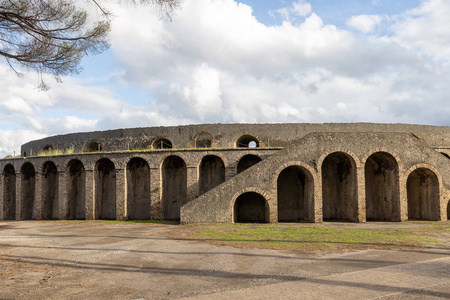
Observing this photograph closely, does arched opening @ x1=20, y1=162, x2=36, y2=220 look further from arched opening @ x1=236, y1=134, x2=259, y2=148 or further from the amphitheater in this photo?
arched opening @ x1=236, y1=134, x2=259, y2=148

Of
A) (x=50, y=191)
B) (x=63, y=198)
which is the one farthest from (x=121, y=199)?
(x=50, y=191)

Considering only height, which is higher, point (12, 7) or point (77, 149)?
point (12, 7)

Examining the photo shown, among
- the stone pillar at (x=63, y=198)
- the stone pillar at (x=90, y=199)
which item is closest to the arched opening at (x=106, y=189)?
the stone pillar at (x=90, y=199)

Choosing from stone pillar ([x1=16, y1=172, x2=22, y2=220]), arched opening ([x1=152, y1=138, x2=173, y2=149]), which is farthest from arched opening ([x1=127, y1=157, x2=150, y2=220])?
stone pillar ([x1=16, y1=172, x2=22, y2=220])

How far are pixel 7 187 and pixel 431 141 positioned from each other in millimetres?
28744

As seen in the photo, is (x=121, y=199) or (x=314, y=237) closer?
(x=314, y=237)

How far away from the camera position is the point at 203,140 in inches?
789

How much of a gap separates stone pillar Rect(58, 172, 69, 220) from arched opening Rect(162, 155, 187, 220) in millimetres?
5958

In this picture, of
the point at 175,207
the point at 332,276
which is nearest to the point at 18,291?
the point at 332,276

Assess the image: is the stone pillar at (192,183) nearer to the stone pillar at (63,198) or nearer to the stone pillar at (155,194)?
the stone pillar at (155,194)

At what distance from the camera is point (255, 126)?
64.4 feet

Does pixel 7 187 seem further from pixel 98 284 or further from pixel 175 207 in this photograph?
pixel 98 284

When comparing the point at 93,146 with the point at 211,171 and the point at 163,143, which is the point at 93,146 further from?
the point at 211,171

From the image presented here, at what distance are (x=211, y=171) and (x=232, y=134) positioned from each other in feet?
8.77
